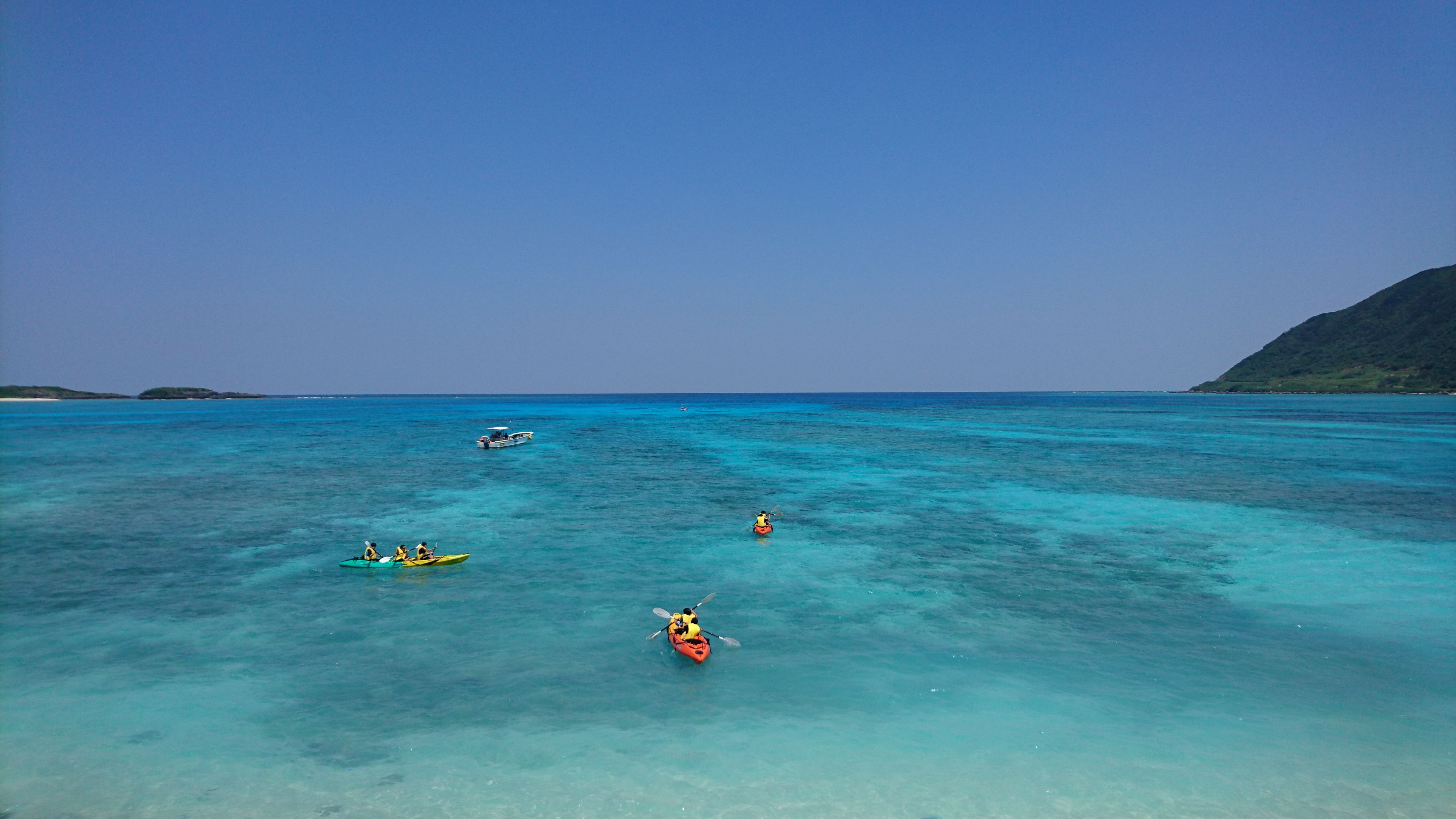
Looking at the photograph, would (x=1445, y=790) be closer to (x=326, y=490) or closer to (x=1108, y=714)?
(x=1108, y=714)

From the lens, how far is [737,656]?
64.2ft

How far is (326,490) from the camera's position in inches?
1951

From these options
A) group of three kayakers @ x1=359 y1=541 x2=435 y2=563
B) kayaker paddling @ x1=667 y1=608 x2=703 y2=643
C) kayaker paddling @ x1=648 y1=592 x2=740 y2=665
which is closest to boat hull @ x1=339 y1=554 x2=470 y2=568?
group of three kayakers @ x1=359 y1=541 x2=435 y2=563

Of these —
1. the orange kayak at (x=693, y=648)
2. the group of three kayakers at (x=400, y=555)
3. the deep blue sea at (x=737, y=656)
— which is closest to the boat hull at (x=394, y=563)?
the group of three kayakers at (x=400, y=555)

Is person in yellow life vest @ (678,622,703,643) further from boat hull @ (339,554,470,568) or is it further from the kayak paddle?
boat hull @ (339,554,470,568)

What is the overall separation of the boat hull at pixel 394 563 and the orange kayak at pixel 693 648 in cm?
1423

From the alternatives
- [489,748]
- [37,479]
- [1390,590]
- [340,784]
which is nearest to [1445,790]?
[1390,590]

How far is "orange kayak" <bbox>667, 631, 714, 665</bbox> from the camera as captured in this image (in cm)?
1880

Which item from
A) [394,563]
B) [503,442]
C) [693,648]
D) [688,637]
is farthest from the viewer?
[503,442]

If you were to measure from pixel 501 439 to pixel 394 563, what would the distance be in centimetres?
5792

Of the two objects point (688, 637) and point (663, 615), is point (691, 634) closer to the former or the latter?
point (688, 637)

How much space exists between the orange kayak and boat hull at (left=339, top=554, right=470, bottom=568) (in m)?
14.2

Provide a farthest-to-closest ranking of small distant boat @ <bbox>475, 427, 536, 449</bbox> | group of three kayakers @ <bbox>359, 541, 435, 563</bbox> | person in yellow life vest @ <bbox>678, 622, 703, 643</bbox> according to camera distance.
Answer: small distant boat @ <bbox>475, 427, 536, 449</bbox>, group of three kayakers @ <bbox>359, 541, 435, 563</bbox>, person in yellow life vest @ <bbox>678, 622, 703, 643</bbox>

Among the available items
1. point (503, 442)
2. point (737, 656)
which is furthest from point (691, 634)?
point (503, 442)
